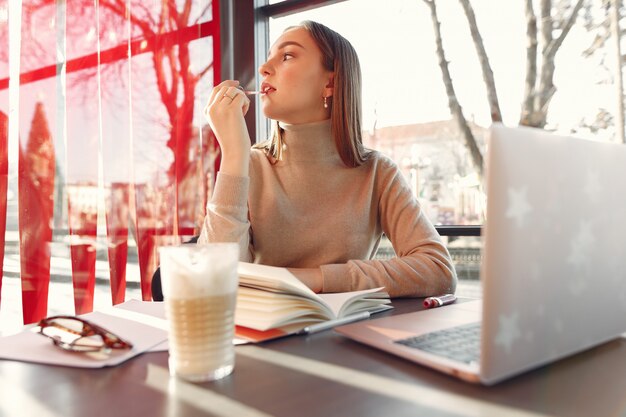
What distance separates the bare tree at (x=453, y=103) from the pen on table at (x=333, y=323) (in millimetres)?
1272

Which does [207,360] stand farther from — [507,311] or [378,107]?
[378,107]

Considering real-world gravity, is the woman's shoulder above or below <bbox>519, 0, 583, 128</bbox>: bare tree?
below

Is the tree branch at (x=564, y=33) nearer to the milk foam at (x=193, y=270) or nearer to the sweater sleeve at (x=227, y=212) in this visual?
the sweater sleeve at (x=227, y=212)

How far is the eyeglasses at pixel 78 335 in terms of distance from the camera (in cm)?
63

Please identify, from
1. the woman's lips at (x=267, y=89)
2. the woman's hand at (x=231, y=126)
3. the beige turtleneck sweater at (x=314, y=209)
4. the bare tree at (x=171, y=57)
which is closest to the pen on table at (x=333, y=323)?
the beige turtleneck sweater at (x=314, y=209)

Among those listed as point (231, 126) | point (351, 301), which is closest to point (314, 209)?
point (231, 126)

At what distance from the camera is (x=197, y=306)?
0.51 m

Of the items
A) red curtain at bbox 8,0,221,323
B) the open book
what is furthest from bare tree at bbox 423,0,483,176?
the open book

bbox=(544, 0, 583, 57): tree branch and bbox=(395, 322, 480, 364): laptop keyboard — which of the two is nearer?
bbox=(395, 322, 480, 364): laptop keyboard

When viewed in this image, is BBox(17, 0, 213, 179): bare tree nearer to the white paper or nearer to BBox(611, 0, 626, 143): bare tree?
the white paper

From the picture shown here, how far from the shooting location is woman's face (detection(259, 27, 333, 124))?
1.45m

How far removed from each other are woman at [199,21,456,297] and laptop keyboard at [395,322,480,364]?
24.2 inches

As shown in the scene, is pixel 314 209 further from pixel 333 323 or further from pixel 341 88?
pixel 333 323

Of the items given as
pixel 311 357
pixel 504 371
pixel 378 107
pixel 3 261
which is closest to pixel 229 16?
pixel 378 107
